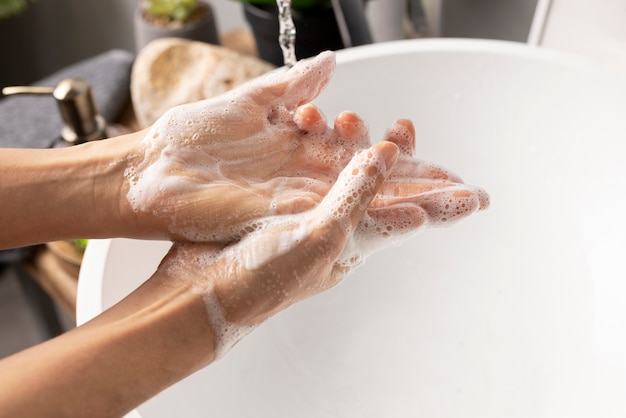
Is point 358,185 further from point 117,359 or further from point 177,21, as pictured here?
point 177,21

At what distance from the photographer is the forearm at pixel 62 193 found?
522 mm

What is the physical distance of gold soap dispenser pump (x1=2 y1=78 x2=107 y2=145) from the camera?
747 mm

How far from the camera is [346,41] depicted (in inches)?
34.9

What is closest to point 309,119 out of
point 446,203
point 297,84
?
point 297,84

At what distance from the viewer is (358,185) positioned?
0.49 metres

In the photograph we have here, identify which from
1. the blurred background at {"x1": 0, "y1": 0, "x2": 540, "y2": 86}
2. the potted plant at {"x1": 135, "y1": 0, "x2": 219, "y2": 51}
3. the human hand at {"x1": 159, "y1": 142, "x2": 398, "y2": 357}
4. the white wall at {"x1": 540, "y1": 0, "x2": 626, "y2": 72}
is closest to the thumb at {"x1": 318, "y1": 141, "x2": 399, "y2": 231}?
the human hand at {"x1": 159, "y1": 142, "x2": 398, "y2": 357}

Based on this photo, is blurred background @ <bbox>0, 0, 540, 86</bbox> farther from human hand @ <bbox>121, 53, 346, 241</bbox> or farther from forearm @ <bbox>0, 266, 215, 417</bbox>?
forearm @ <bbox>0, 266, 215, 417</bbox>

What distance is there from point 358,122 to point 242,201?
0.15 m

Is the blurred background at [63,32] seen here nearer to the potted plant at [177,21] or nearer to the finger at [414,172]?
the potted plant at [177,21]

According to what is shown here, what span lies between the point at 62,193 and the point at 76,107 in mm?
259

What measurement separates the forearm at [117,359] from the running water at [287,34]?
39 centimetres

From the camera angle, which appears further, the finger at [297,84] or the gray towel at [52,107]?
the gray towel at [52,107]

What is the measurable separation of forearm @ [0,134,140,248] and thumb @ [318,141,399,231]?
0.18 metres

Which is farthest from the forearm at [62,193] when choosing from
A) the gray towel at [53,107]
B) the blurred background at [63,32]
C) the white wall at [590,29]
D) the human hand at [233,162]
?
the blurred background at [63,32]
